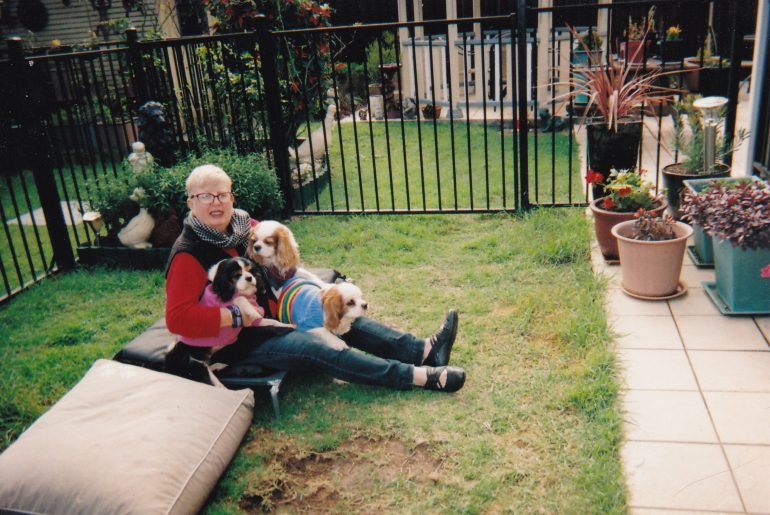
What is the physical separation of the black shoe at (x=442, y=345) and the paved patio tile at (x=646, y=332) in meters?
0.94

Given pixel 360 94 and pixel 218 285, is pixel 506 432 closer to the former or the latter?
pixel 218 285

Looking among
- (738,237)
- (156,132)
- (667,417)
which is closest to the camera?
(667,417)

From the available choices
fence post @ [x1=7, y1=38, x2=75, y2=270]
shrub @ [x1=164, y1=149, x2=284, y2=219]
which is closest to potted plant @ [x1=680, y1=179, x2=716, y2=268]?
shrub @ [x1=164, y1=149, x2=284, y2=219]

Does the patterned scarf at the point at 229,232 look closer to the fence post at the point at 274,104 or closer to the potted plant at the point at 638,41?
the fence post at the point at 274,104

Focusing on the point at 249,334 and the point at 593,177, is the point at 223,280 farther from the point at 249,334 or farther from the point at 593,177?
the point at 593,177

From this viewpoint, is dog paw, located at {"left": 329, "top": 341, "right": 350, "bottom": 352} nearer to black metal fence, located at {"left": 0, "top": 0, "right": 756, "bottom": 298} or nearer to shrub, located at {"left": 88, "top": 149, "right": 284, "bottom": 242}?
shrub, located at {"left": 88, "top": 149, "right": 284, "bottom": 242}

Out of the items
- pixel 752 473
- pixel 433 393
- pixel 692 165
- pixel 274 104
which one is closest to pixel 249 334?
pixel 433 393

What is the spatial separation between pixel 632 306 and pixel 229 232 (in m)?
2.42

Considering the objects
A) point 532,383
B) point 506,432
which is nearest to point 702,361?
point 532,383

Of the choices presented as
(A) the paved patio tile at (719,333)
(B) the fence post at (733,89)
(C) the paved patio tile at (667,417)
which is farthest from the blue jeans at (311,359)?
(B) the fence post at (733,89)

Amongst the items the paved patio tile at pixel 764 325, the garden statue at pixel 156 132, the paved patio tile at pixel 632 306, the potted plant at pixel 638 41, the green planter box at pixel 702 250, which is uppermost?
the potted plant at pixel 638 41

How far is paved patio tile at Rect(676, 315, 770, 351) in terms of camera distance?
12.1 ft

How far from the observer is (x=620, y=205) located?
480cm

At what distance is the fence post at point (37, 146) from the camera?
5348mm
